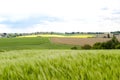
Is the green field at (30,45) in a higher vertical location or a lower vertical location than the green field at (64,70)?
lower

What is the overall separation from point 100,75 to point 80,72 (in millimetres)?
235

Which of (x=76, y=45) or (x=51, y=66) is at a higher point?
(x=51, y=66)

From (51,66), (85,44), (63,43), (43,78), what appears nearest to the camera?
(43,78)

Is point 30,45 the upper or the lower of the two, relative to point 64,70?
lower

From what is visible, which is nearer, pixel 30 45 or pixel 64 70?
pixel 64 70

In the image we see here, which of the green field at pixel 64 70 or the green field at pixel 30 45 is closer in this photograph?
the green field at pixel 64 70

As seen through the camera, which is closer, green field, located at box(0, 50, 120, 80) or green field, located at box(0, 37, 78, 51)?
green field, located at box(0, 50, 120, 80)

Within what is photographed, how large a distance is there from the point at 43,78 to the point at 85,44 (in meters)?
56.2

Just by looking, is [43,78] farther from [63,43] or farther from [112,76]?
[63,43]

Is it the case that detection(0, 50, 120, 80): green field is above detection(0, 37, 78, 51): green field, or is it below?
above

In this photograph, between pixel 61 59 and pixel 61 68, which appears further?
pixel 61 59

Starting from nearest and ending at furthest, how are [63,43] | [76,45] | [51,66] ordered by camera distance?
[51,66] < [76,45] < [63,43]

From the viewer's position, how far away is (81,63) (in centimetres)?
359

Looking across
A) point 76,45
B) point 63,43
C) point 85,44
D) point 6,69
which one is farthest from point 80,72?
point 63,43
